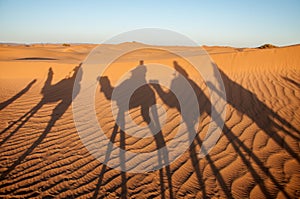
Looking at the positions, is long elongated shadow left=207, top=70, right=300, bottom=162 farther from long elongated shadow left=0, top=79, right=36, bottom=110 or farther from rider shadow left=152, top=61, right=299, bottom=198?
long elongated shadow left=0, top=79, right=36, bottom=110

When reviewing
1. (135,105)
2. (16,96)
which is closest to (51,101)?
(16,96)

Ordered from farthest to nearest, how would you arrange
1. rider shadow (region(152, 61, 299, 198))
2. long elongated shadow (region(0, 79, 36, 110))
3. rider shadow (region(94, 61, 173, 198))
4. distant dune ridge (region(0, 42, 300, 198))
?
1. long elongated shadow (region(0, 79, 36, 110))
2. rider shadow (region(94, 61, 173, 198))
3. rider shadow (region(152, 61, 299, 198))
4. distant dune ridge (region(0, 42, 300, 198))

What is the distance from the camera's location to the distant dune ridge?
3225 millimetres

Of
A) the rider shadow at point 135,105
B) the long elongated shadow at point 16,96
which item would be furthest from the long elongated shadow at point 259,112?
the long elongated shadow at point 16,96

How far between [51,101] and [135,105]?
301 centimetres

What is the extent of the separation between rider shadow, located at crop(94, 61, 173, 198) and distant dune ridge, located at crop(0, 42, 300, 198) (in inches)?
1.6

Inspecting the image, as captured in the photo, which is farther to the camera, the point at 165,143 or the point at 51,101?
the point at 51,101

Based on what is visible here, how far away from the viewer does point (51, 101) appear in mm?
7645

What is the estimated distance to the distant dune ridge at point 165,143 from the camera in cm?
322

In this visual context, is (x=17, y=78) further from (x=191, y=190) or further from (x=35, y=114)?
(x=191, y=190)

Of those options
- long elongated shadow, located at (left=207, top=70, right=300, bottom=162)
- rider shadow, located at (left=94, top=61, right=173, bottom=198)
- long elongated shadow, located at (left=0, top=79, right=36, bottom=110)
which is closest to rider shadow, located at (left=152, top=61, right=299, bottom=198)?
long elongated shadow, located at (left=207, top=70, right=300, bottom=162)

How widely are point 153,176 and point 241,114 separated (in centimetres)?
340

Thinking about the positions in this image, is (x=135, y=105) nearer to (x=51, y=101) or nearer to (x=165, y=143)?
(x=165, y=143)

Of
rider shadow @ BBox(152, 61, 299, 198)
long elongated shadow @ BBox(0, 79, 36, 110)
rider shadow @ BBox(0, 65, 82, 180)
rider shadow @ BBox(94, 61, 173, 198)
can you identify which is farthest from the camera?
long elongated shadow @ BBox(0, 79, 36, 110)
